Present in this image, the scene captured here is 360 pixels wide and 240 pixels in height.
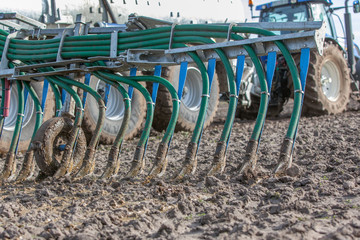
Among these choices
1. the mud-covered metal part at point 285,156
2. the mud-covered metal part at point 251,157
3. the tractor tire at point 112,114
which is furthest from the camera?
the tractor tire at point 112,114

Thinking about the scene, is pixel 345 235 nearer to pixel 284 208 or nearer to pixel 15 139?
pixel 284 208

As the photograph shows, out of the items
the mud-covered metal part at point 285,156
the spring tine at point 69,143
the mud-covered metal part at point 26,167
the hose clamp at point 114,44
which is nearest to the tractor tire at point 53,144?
the spring tine at point 69,143

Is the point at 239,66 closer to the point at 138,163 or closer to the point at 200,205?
the point at 138,163

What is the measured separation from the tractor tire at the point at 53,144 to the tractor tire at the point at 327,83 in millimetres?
4949

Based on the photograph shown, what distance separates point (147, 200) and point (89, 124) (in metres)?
2.79

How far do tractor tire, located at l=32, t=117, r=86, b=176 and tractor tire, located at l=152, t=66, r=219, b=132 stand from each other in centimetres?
239

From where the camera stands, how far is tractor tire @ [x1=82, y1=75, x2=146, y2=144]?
573 centimetres

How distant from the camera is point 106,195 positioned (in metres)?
3.30

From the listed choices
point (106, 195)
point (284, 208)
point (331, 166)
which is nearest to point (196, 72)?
point (331, 166)

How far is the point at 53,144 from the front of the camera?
4121 mm

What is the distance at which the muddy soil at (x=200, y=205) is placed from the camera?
2373 mm

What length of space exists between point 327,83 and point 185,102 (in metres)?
3.18

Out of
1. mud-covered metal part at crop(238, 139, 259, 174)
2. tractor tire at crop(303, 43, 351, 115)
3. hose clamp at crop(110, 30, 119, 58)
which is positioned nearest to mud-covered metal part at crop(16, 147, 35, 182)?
hose clamp at crop(110, 30, 119, 58)

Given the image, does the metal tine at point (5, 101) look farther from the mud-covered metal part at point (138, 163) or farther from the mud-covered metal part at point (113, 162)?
the mud-covered metal part at point (138, 163)
